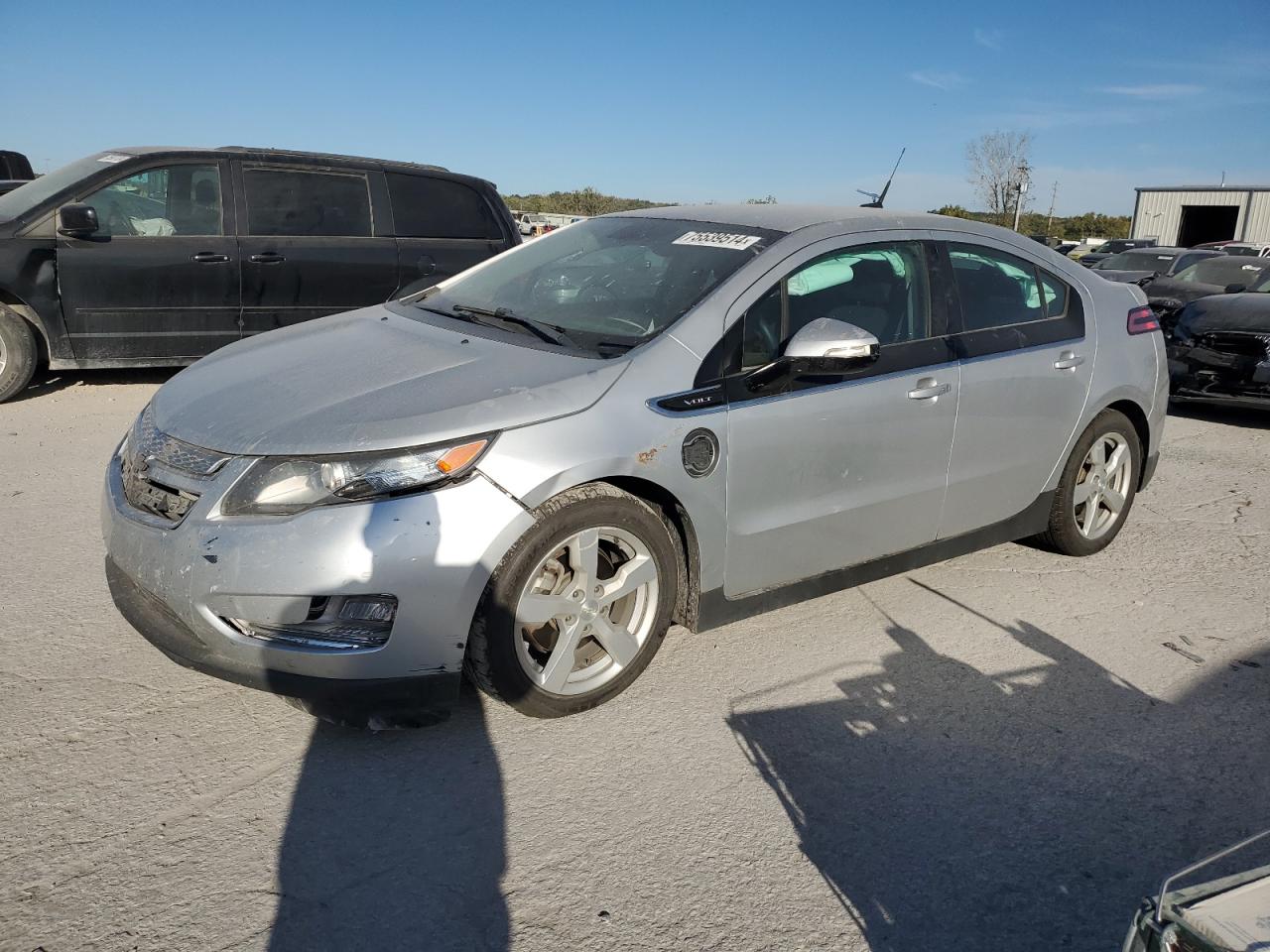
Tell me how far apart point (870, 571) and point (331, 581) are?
215cm

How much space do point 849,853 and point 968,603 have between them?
2.03 m

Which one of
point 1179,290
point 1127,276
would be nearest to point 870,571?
point 1179,290

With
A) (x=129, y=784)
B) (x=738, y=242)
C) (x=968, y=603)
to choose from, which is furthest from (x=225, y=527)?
(x=968, y=603)

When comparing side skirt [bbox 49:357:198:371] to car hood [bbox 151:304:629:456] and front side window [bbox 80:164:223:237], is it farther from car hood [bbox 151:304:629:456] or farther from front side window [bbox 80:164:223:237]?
car hood [bbox 151:304:629:456]

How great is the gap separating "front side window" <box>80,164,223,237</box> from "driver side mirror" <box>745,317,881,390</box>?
18.8ft

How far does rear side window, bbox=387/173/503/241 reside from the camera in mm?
8609

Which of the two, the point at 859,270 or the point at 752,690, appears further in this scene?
the point at 859,270

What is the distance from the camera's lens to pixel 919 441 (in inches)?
160

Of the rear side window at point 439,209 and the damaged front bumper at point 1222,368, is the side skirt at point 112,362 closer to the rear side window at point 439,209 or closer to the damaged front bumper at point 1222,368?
the rear side window at point 439,209

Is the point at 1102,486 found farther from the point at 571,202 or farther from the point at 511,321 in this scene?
the point at 571,202

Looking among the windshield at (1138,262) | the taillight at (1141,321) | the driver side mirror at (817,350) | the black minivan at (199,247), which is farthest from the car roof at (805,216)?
the windshield at (1138,262)

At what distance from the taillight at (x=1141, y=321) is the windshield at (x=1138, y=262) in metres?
12.9

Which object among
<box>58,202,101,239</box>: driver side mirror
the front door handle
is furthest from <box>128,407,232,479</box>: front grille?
<box>58,202,101,239</box>: driver side mirror

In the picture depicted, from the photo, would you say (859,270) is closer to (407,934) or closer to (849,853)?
(849,853)
